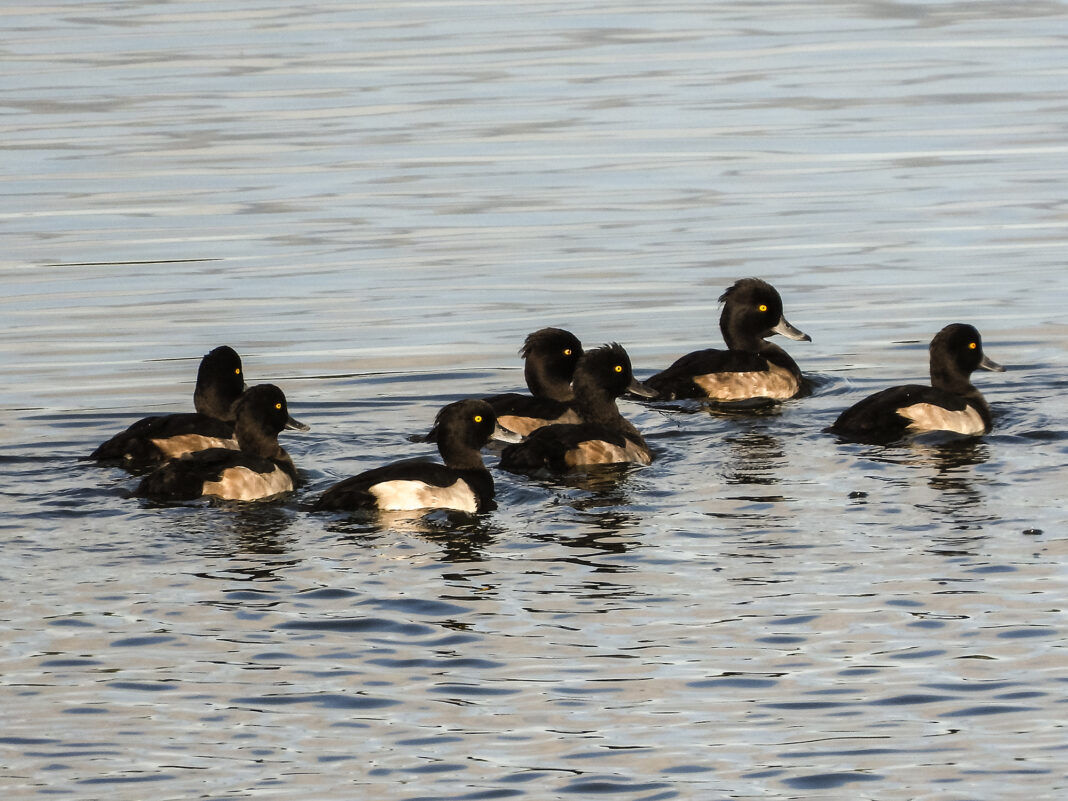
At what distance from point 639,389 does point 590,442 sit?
157 cm

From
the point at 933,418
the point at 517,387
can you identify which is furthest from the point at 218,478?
the point at 933,418

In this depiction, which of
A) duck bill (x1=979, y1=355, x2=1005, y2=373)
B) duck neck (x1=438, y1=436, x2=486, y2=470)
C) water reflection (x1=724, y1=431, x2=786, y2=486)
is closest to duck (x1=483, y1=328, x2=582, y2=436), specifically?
water reflection (x1=724, y1=431, x2=786, y2=486)

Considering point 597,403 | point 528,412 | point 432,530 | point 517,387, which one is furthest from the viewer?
point 517,387

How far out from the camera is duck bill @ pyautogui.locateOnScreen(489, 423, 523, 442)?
498 inches

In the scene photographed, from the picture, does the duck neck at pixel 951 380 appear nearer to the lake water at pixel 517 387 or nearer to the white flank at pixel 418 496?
the lake water at pixel 517 387

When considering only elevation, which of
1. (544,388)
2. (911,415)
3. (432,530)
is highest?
(544,388)

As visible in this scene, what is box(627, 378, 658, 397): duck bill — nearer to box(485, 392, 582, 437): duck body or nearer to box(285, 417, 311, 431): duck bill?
box(485, 392, 582, 437): duck body

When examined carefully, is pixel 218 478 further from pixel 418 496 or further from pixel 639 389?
pixel 639 389

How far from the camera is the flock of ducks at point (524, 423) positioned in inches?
454

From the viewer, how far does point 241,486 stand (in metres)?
11.6

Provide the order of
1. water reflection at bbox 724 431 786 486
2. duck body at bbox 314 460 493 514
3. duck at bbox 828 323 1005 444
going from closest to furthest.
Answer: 1. duck body at bbox 314 460 493 514
2. water reflection at bbox 724 431 786 486
3. duck at bbox 828 323 1005 444

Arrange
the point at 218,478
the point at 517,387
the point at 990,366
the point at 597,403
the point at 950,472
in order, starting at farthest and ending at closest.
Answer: the point at 517,387
the point at 990,366
the point at 597,403
the point at 950,472
the point at 218,478

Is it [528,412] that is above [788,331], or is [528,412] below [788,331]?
below

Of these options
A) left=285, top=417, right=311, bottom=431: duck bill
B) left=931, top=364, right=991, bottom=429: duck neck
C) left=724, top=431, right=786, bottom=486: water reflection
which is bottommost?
left=724, top=431, right=786, bottom=486: water reflection
